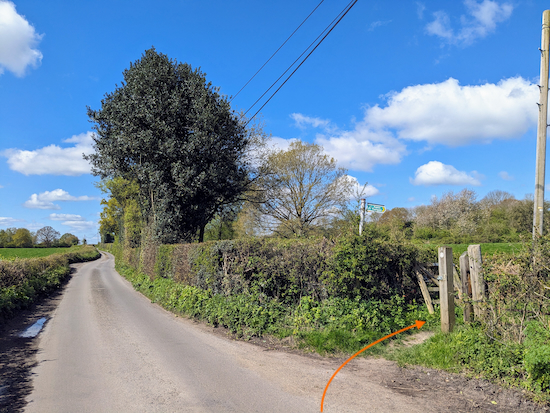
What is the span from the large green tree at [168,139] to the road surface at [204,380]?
12.8m

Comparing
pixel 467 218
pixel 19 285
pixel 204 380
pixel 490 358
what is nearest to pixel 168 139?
pixel 19 285

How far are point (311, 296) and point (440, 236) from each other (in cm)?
3284

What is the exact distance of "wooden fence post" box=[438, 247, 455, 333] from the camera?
7055 mm

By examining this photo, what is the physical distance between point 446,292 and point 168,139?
17778mm

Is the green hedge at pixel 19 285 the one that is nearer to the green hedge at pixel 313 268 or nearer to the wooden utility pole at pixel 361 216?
the green hedge at pixel 313 268

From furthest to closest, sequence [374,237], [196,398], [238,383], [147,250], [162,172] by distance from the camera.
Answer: [147,250]
[162,172]
[374,237]
[238,383]
[196,398]

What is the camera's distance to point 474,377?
5.26 metres

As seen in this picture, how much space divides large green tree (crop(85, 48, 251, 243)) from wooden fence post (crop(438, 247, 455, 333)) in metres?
16.0

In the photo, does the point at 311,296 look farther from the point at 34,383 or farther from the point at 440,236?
the point at 440,236

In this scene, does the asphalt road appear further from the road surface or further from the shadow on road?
the shadow on road

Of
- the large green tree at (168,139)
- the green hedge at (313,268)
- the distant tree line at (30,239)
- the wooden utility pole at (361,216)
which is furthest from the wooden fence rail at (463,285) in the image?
the distant tree line at (30,239)

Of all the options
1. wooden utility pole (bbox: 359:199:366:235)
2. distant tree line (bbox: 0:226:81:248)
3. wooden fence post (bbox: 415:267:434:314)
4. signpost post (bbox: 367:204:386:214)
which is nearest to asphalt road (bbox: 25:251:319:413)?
wooden utility pole (bbox: 359:199:366:235)

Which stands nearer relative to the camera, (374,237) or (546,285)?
(546,285)

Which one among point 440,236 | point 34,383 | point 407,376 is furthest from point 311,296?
point 440,236
